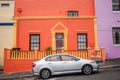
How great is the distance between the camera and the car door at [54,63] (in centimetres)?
1414

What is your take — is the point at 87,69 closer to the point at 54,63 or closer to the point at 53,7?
the point at 54,63

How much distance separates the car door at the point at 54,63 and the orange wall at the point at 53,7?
941cm

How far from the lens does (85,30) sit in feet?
73.2

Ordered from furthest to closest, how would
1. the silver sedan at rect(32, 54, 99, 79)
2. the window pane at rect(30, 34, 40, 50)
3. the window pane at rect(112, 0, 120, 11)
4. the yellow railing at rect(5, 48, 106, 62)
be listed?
the window pane at rect(112, 0, 120, 11) → the window pane at rect(30, 34, 40, 50) → the yellow railing at rect(5, 48, 106, 62) → the silver sedan at rect(32, 54, 99, 79)

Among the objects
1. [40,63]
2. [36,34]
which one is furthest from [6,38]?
[40,63]

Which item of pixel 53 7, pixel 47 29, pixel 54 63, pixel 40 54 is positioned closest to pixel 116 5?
pixel 53 7

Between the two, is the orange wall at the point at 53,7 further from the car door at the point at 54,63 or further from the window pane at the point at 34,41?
the car door at the point at 54,63

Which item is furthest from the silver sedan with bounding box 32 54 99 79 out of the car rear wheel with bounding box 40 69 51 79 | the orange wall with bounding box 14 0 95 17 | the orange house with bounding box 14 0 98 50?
the orange wall with bounding box 14 0 95 17

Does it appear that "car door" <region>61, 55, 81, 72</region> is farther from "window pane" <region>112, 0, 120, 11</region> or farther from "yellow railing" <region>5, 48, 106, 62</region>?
"window pane" <region>112, 0, 120, 11</region>

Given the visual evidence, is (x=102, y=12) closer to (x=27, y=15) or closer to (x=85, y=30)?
(x=85, y=30)

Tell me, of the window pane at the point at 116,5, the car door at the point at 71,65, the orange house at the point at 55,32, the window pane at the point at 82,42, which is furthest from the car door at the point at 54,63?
the window pane at the point at 116,5

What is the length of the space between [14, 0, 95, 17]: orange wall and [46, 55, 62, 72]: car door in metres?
9.41

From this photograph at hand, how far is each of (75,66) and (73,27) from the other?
864 centimetres

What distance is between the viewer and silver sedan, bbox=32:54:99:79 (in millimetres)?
14062
